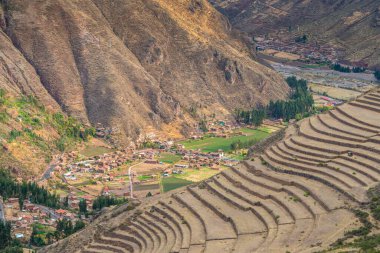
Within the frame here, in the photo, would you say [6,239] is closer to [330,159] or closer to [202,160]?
[330,159]

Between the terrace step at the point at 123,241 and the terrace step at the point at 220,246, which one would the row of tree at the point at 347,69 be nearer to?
the terrace step at the point at 123,241

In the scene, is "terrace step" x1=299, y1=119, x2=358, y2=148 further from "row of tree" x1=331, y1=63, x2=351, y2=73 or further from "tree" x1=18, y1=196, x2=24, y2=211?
"row of tree" x1=331, y1=63, x2=351, y2=73

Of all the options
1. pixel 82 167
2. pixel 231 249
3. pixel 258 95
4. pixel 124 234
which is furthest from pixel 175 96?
pixel 231 249

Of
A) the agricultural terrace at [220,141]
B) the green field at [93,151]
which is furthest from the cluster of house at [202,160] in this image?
the green field at [93,151]

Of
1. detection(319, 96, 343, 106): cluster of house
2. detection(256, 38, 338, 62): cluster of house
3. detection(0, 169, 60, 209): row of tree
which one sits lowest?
detection(0, 169, 60, 209): row of tree

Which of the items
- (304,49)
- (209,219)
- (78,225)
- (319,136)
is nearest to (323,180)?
(209,219)

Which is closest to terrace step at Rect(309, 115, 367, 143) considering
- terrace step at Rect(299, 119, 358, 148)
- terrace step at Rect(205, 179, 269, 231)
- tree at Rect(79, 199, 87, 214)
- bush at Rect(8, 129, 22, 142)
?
terrace step at Rect(299, 119, 358, 148)
